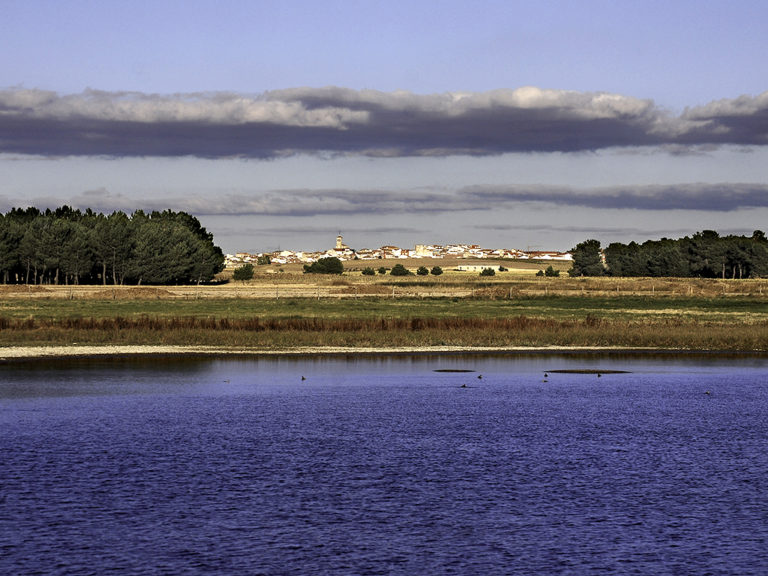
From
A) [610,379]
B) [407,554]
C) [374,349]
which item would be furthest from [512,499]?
[374,349]

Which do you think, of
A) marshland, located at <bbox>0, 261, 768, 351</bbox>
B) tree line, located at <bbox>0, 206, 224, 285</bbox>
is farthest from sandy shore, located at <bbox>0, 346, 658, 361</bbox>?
tree line, located at <bbox>0, 206, 224, 285</bbox>

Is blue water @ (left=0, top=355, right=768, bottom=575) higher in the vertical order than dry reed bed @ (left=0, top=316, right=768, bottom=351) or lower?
lower

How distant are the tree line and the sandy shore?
107m

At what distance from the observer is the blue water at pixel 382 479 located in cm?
1642

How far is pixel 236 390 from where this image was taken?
38969 millimetres

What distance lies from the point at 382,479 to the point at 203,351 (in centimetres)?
3485

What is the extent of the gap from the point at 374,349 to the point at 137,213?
152 meters

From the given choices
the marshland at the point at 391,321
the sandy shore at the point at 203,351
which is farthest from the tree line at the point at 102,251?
the sandy shore at the point at 203,351

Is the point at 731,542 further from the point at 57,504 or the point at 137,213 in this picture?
the point at 137,213

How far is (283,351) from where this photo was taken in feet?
184

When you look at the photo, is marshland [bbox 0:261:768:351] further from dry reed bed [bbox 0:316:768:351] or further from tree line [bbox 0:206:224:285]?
tree line [bbox 0:206:224:285]

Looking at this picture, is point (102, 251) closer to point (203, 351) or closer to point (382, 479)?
point (203, 351)

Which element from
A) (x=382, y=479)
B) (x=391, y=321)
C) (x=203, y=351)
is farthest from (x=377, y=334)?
(x=382, y=479)

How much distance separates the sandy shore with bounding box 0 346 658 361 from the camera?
53.1 m
